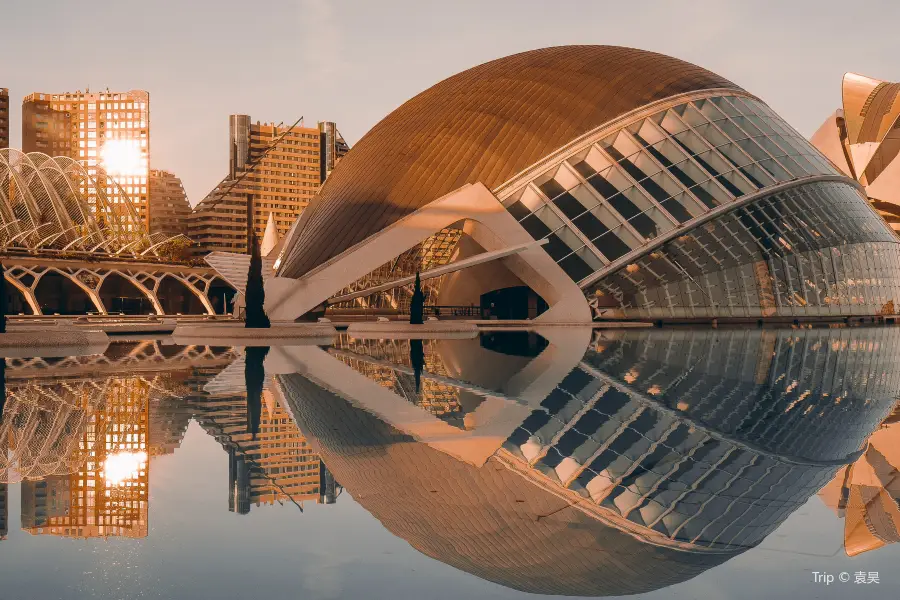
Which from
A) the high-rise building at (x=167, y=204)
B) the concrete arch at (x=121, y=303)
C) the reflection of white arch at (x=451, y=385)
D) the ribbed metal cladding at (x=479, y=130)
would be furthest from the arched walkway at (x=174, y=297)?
the high-rise building at (x=167, y=204)

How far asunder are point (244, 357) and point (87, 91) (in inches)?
5731

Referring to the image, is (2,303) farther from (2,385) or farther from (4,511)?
(4,511)

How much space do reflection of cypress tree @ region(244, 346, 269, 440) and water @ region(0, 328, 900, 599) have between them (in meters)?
0.09

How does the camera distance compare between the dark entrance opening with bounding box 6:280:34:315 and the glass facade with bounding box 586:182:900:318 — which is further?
the dark entrance opening with bounding box 6:280:34:315

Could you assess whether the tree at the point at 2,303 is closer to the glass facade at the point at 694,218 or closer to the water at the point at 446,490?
the water at the point at 446,490

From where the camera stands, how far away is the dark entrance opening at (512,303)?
164 feet

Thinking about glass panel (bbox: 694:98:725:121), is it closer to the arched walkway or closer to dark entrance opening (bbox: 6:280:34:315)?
dark entrance opening (bbox: 6:280:34:315)

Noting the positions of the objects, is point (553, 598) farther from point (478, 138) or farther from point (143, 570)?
point (478, 138)

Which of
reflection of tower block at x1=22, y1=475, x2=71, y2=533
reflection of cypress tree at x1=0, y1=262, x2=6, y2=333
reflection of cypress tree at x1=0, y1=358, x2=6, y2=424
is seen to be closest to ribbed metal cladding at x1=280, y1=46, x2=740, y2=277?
reflection of cypress tree at x1=0, y1=262, x2=6, y2=333

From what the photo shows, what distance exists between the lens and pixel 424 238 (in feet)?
125

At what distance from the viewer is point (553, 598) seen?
15.6 feet

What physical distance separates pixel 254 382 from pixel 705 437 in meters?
7.53

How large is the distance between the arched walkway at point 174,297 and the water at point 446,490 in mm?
54283

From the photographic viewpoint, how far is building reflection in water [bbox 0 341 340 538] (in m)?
6.33
